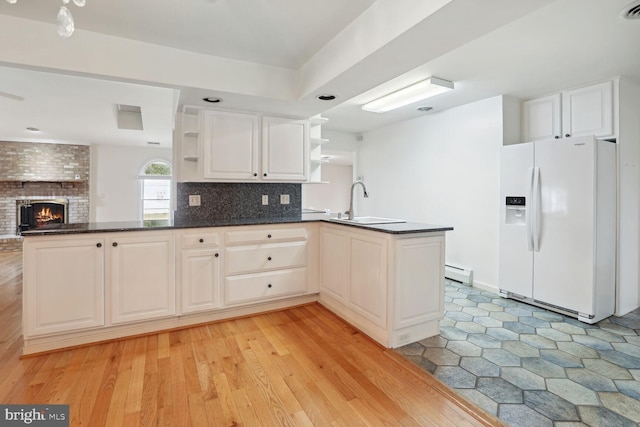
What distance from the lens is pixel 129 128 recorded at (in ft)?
17.4

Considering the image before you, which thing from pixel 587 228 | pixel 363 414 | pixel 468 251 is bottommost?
pixel 363 414

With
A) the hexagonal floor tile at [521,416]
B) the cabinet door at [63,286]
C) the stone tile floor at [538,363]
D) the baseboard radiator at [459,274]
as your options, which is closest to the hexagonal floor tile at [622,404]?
the stone tile floor at [538,363]

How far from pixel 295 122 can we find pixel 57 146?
6472 mm

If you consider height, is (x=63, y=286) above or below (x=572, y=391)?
above

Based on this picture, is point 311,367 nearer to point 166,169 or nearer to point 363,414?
→ point 363,414

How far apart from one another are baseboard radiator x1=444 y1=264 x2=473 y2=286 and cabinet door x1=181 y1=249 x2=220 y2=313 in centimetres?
273

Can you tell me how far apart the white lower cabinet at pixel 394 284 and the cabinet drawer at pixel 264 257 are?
583 mm

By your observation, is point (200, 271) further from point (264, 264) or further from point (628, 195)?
point (628, 195)

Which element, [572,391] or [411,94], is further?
[411,94]

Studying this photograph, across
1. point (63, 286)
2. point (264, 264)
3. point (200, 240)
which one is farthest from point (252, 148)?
point (63, 286)

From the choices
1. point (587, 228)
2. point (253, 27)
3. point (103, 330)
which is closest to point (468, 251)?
point (587, 228)

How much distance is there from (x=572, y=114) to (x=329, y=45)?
277 cm

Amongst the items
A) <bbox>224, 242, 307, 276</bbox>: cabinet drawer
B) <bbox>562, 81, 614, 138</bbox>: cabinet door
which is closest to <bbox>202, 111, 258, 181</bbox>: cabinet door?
<bbox>224, 242, 307, 276</bbox>: cabinet drawer

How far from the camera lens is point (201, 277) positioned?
108 inches
